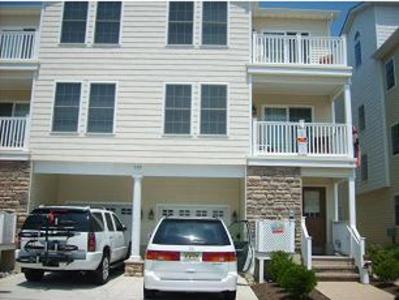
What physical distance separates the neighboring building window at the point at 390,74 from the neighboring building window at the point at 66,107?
12.8 metres

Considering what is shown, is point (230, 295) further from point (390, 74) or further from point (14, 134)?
point (390, 74)

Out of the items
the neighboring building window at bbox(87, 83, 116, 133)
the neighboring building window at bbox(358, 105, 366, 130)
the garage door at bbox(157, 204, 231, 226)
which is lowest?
the garage door at bbox(157, 204, 231, 226)

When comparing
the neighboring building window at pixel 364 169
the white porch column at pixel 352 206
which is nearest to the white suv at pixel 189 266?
the white porch column at pixel 352 206

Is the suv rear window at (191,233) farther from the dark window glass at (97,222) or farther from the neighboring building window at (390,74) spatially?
the neighboring building window at (390,74)

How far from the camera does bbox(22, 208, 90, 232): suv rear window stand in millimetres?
10266

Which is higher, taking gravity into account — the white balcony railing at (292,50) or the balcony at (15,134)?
the white balcony railing at (292,50)

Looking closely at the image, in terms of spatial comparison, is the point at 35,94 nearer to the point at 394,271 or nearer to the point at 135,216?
the point at 135,216

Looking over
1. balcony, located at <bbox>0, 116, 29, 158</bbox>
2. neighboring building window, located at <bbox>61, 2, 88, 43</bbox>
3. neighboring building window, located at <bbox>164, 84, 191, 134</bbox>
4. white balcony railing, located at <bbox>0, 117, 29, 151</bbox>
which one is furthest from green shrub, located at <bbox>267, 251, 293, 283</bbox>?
neighboring building window, located at <bbox>61, 2, 88, 43</bbox>

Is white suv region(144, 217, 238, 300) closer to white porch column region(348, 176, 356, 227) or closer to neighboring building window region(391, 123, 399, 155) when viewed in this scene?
white porch column region(348, 176, 356, 227)

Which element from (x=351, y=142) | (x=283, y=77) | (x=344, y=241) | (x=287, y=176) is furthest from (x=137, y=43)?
(x=344, y=241)

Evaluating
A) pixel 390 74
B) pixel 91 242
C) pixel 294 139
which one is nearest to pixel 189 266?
pixel 91 242

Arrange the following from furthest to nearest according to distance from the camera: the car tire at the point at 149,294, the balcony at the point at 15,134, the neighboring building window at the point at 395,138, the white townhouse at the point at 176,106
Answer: the neighboring building window at the point at 395,138
the balcony at the point at 15,134
the white townhouse at the point at 176,106
the car tire at the point at 149,294

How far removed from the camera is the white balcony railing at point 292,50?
15055mm

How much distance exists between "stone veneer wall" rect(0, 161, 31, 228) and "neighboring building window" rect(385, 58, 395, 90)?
48.3 ft
